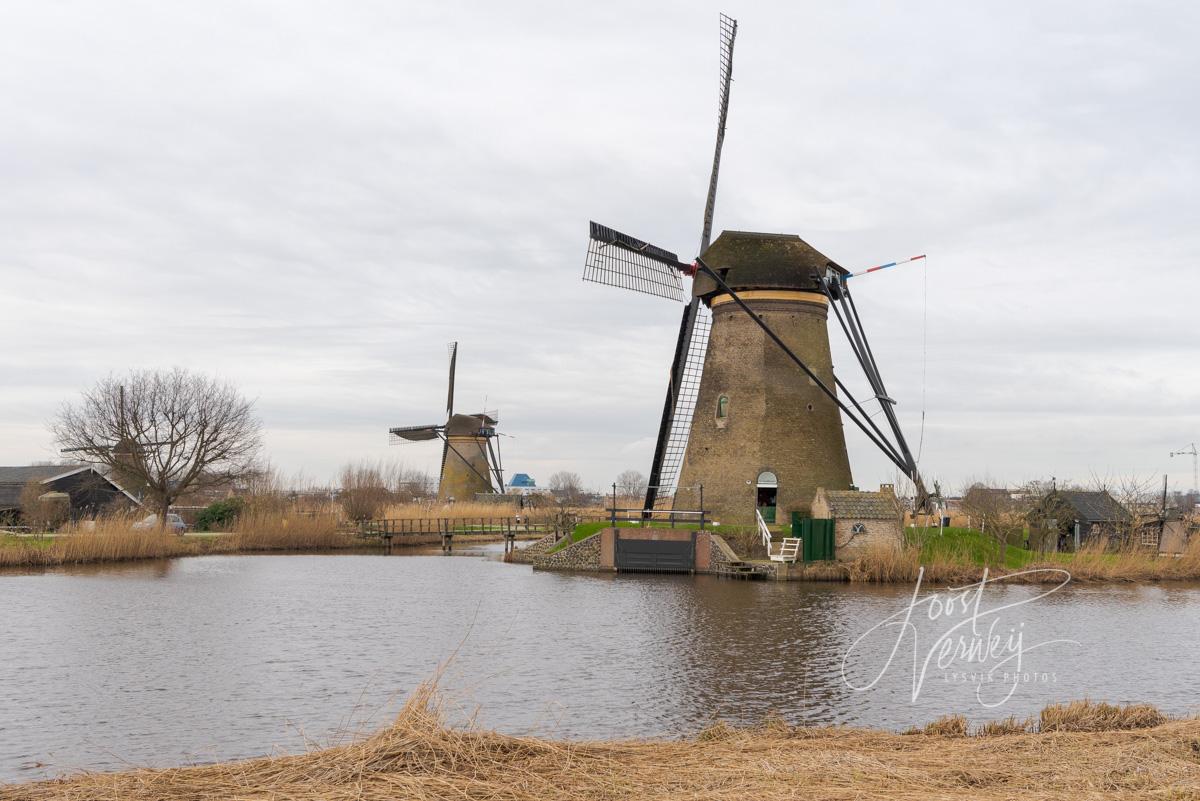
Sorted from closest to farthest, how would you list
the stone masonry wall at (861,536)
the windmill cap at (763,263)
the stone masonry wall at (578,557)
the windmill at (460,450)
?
the stone masonry wall at (861,536) < the windmill cap at (763,263) < the stone masonry wall at (578,557) < the windmill at (460,450)

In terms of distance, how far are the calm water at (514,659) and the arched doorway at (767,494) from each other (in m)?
4.23

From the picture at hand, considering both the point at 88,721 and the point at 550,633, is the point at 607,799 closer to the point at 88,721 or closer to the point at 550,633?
the point at 88,721

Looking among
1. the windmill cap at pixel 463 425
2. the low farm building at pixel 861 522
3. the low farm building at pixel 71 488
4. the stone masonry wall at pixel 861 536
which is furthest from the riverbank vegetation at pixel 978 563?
the windmill cap at pixel 463 425

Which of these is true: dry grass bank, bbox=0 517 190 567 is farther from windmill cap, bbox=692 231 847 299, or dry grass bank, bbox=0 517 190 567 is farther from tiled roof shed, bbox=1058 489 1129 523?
tiled roof shed, bbox=1058 489 1129 523

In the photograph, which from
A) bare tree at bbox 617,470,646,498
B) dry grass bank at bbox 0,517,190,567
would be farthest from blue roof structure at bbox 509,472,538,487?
dry grass bank at bbox 0,517,190,567

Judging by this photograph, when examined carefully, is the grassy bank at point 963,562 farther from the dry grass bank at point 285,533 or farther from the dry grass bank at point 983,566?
the dry grass bank at point 285,533

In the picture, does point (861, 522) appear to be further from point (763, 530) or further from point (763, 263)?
point (763, 263)

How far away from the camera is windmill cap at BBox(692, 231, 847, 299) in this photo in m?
28.6

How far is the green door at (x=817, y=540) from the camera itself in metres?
26.9

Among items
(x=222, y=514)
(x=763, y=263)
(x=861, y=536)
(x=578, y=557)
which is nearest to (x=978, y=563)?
(x=861, y=536)

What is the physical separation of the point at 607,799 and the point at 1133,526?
2880cm

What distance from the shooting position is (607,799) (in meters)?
5.75

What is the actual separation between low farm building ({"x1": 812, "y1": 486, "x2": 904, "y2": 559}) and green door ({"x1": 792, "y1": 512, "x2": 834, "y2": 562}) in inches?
12.2

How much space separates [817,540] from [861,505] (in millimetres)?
1541
